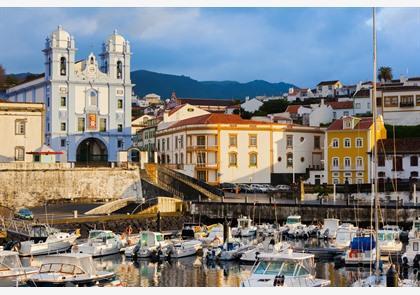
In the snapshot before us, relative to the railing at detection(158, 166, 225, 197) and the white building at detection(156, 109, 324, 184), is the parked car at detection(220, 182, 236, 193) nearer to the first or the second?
the white building at detection(156, 109, 324, 184)

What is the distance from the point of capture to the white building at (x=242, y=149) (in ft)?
198

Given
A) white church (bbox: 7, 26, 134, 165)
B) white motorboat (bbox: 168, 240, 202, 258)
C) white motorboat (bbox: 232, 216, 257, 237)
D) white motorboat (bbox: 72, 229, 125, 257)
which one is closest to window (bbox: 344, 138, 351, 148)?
white church (bbox: 7, 26, 134, 165)

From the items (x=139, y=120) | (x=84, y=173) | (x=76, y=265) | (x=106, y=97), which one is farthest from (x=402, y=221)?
(x=139, y=120)

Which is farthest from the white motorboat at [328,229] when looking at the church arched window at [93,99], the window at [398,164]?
the church arched window at [93,99]

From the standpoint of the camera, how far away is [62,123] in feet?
203

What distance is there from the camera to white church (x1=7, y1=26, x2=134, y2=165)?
203 ft

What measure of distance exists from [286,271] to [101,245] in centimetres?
1156

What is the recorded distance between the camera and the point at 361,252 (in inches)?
1198

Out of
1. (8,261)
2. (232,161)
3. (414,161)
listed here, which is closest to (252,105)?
(232,161)

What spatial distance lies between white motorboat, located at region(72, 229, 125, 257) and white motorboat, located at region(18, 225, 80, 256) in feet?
2.79

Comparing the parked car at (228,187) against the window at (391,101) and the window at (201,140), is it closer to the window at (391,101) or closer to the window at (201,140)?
the window at (201,140)

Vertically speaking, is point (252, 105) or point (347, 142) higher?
point (252, 105)

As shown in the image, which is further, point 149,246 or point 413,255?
point 149,246

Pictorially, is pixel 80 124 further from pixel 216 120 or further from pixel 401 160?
pixel 401 160
